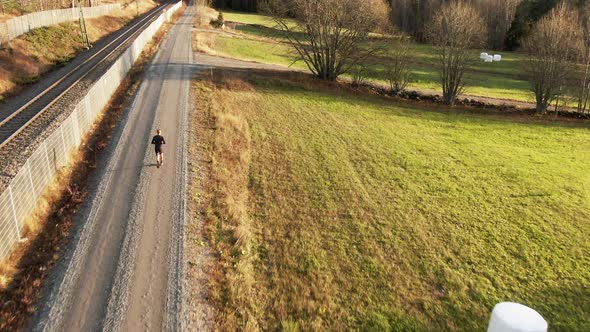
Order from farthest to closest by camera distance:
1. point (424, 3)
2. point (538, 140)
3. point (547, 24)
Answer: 1. point (424, 3)
2. point (547, 24)
3. point (538, 140)

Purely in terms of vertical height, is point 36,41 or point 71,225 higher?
point 36,41

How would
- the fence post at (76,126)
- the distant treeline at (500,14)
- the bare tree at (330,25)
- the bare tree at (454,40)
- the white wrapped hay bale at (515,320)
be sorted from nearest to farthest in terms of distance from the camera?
the white wrapped hay bale at (515,320) → the fence post at (76,126) → the bare tree at (454,40) → the bare tree at (330,25) → the distant treeline at (500,14)

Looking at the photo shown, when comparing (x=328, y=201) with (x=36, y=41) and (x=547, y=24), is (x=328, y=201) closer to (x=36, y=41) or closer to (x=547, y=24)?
(x=547, y=24)

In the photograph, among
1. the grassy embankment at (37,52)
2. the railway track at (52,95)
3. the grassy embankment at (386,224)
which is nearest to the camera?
the grassy embankment at (386,224)

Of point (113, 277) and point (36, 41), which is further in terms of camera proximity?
point (36, 41)

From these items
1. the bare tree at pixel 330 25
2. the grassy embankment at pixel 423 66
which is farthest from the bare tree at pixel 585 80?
the bare tree at pixel 330 25

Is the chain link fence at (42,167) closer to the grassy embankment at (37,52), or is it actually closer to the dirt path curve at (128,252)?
the dirt path curve at (128,252)

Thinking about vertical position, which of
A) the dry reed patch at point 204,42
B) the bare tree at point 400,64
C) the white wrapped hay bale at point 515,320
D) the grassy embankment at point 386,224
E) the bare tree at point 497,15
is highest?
the bare tree at point 497,15

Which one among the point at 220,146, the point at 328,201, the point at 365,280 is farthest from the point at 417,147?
the point at 365,280
